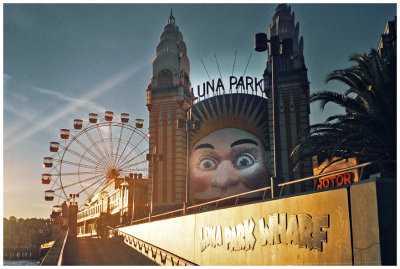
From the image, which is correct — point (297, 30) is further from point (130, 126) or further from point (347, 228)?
point (347, 228)

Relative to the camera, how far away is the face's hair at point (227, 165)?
44.2m

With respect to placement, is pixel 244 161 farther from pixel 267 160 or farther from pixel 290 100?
pixel 290 100

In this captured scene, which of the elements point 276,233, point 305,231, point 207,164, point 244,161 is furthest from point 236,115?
point 305,231

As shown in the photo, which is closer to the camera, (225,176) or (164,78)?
(225,176)

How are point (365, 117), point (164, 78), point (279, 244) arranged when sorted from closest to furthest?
1. point (279, 244)
2. point (365, 117)
3. point (164, 78)

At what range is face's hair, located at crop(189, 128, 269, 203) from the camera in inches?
1738

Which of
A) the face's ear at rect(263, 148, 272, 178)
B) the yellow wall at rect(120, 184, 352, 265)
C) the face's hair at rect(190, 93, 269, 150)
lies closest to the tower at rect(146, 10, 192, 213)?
the face's hair at rect(190, 93, 269, 150)

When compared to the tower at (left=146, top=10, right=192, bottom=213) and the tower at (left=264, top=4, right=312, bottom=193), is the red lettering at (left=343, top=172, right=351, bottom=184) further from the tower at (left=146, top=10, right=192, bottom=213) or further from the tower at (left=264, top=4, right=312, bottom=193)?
the tower at (left=146, top=10, right=192, bottom=213)

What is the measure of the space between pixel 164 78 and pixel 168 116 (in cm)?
511

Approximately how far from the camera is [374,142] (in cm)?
1711

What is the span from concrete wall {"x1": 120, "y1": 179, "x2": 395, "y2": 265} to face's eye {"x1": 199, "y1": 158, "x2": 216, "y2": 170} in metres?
25.2

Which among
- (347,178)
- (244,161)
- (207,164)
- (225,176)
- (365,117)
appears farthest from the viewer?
(207,164)

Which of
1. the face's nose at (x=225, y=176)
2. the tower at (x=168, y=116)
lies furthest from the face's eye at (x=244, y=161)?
the tower at (x=168, y=116)

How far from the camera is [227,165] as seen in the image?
44.6 meters
